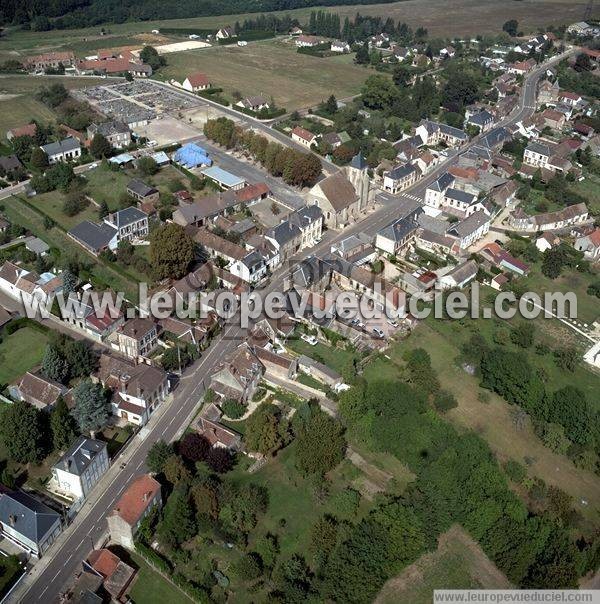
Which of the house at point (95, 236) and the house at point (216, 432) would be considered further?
the house at point (95, 236)

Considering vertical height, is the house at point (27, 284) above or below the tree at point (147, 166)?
below

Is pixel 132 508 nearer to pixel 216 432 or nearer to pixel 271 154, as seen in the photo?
pixel 216 432

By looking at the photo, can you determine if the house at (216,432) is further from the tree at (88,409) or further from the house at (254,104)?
the house at (254,104)

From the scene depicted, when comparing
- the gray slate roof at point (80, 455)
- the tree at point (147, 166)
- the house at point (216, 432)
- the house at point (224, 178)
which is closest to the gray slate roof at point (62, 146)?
the tree at point (147, 166)

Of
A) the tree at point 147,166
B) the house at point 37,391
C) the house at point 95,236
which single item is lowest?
the house at point 37,391

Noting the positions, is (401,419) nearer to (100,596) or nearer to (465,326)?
(465,326)

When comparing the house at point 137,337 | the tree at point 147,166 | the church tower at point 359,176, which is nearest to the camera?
the house at point 137,337

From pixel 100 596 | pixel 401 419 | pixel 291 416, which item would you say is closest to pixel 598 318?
pixel 401 419
